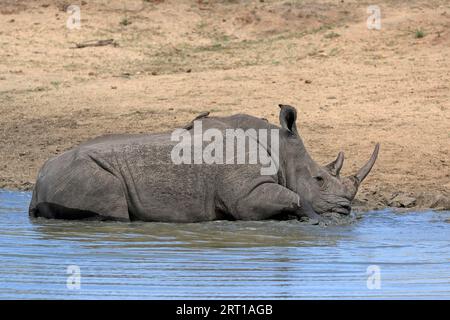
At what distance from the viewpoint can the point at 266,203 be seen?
10.7 metres

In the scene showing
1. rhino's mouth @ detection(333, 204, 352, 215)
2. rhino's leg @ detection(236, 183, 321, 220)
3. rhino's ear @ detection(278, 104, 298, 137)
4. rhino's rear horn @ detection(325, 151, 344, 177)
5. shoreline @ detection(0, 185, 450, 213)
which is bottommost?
shoreline @ detection(0, 185, 450, 213)

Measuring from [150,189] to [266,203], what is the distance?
1.02 meters

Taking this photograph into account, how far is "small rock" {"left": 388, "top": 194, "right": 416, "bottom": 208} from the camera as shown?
12109mm

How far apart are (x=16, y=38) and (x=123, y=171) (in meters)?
10.1

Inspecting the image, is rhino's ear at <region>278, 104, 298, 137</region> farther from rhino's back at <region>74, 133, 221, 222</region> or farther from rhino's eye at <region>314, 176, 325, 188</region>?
rhino's back at <region>74, 133, 221, 222</region>

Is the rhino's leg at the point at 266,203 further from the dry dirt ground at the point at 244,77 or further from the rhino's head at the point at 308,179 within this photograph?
the dry dirt ground at the point at 244,77

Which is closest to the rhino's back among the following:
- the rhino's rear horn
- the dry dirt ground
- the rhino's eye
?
the rhino's eye

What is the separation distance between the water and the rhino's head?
0.97 ft

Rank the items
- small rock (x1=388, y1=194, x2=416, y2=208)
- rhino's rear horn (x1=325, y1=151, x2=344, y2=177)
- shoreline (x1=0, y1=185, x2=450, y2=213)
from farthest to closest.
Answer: small rock (x1=388, y1=194, x2=416, y2=208) → shoreline (x1=0, y1=185, x2=450, y2=213) → rhino's rear horn (x1=325, y1=151, x2=344, y2=177)

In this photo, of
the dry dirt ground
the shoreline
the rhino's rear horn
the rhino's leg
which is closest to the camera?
the rhino's leg

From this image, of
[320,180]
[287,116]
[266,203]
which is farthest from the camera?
[320,180]

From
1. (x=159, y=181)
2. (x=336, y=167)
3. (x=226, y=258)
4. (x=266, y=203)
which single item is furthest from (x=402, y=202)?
(x=226, y=258)

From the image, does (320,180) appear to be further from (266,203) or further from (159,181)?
(159,181)

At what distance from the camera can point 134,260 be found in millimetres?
9070
